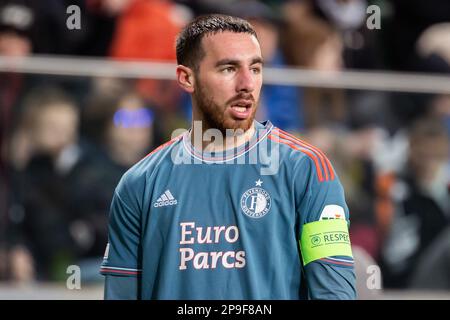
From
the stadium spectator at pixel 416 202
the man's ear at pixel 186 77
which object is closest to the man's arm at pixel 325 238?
the man's ear at pixel 186 77

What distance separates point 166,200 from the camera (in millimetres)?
3838

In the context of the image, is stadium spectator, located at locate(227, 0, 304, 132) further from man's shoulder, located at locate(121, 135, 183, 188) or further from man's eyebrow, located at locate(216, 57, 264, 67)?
man's eyebrow, located at locate(216, 57, 264, 67)

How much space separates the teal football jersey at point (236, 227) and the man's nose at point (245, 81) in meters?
0.24

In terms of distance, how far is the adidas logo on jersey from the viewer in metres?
3.83

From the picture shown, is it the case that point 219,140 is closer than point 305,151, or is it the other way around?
point 305,151

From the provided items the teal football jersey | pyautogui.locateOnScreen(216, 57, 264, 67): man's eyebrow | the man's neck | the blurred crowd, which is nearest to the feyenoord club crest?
the teal football jersey

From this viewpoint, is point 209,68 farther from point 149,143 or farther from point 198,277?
A: point 149,143

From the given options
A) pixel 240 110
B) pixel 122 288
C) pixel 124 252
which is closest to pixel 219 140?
pixel 240 110

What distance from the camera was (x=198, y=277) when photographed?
3678 mm

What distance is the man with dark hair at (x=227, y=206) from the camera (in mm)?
3637

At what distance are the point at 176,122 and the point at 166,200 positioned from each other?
2.98 meters

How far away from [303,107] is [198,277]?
353 cm

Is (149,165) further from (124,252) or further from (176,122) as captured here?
(176,122)
